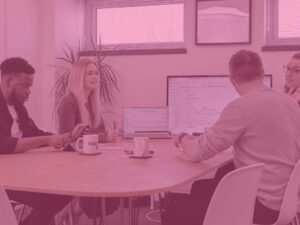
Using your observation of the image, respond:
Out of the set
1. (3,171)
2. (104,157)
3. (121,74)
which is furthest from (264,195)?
(121,74)

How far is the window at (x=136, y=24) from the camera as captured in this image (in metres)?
5.15

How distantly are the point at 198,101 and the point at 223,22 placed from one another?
0.86 m

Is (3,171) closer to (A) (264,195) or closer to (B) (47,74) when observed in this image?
(A) (264,195)

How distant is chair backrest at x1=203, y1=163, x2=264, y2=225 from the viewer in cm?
164

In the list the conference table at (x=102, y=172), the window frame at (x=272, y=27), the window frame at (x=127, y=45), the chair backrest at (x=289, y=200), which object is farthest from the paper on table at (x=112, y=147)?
the window frame at (x=272, y=27)

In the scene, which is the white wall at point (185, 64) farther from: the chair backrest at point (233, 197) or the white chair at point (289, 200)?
the chair backrest at point (233, 197)

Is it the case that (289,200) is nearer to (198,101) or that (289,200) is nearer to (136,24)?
(198,101)

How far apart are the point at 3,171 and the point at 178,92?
2.80 metres

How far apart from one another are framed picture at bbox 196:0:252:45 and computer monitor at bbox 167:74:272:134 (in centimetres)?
51

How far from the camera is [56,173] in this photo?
6.59ft

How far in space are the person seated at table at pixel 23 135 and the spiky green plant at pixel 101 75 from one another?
171 cm

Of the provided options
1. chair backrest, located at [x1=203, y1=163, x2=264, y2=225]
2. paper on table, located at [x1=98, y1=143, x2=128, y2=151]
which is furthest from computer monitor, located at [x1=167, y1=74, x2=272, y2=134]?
chair backrest, located at [x1=203, y1=163, x2=264, y2=225]

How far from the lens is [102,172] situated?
2023 millimetres

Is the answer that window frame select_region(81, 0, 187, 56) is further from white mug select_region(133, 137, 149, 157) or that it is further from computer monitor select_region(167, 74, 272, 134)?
white mug select_region(133, 137, 149, 157)
